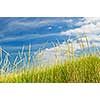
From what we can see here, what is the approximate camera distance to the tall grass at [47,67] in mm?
3363

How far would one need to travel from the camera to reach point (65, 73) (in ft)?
11.1

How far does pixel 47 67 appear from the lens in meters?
3.38

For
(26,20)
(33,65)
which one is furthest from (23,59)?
(26,20)

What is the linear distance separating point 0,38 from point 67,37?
0.62 m

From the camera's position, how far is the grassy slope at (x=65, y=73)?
3346 millimetres

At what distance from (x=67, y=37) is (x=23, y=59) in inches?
17.9

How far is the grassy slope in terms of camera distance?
3.35 m

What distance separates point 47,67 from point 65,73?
0.58 ft

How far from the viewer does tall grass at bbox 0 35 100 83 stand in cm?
336
